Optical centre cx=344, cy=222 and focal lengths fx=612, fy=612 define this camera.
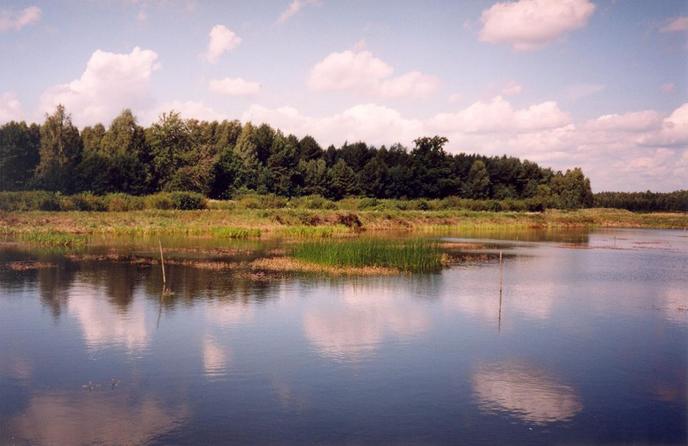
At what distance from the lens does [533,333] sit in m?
20.6

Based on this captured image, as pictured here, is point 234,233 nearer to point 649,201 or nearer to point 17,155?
point 17,155

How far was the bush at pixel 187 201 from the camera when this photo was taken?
73.9m

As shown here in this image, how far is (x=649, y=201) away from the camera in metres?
139

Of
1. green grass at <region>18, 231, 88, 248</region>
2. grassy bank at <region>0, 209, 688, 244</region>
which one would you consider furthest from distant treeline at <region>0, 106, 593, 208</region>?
green grass at <region>18, 231, 88, 248</region>

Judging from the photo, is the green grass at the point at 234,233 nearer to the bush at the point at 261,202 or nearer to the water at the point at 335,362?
the bush at the point at 261,202

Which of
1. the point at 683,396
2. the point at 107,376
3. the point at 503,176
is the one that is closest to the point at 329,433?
the point at 107,376

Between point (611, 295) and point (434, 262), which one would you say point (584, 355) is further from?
point (434, 262)

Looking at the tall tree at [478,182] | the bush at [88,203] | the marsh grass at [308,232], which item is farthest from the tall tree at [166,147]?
the tall tree at [478,182]

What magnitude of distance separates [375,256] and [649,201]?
402ft

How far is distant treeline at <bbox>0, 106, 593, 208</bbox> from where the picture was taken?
82.6 meters

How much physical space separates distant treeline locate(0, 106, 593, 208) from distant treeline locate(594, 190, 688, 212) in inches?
311

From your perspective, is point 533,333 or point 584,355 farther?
point 533,333

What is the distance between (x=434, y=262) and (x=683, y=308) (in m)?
14.4

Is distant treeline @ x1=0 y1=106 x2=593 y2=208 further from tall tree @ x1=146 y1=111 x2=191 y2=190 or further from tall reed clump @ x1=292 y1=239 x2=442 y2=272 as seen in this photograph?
tall reed clump @ x1=292 y1=239 x2=442 y2=272
